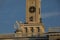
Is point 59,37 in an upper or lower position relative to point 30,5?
lower

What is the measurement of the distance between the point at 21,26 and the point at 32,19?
16.7 feet

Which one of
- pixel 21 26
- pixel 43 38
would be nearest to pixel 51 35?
pixel 43 38

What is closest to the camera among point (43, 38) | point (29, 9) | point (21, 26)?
point (43, 38)

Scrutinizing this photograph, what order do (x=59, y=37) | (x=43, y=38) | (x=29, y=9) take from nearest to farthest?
(x=59, y=37) < (x=43, y=38) < (x=29, y=9)

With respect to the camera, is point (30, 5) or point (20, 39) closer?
point (20, 39)

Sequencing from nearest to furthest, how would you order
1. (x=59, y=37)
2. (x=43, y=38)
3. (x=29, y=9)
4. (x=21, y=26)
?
(x=59, y=37) < (x=43, y=38) < (x=21, y=26) < (x=29, y=9)

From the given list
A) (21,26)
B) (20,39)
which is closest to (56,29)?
(20,39)

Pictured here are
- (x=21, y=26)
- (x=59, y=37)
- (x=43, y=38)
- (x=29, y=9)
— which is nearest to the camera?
(x=59, y=37)

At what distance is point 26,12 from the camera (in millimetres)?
54719

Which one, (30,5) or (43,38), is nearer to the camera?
(43,38)

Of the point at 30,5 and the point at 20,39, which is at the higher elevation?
the point at 30,5

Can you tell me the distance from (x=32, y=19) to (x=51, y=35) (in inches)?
743

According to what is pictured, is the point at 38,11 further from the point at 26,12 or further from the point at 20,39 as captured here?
the point at 20,39

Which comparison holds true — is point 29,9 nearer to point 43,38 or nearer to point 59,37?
point 43,38
